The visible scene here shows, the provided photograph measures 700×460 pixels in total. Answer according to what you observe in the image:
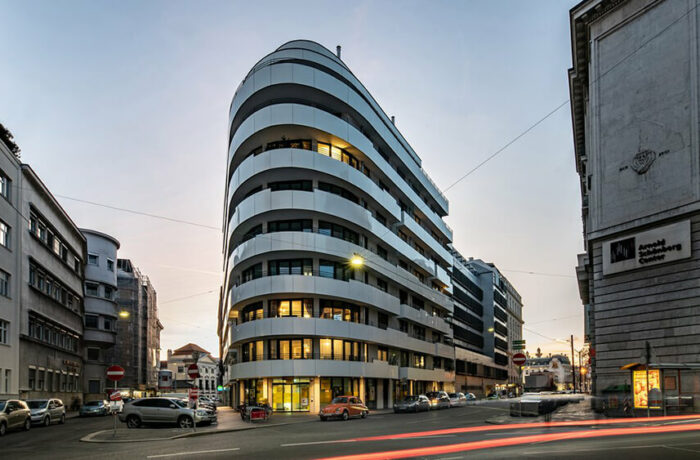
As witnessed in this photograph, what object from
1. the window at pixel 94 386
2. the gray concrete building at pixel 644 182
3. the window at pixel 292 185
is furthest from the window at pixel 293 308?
the window at pixel 94 386

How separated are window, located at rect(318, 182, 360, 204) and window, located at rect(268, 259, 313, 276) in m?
6.15

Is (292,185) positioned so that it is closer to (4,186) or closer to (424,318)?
(4,186)

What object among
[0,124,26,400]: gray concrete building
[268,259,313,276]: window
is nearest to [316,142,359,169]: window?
[268,259,313,276]: window

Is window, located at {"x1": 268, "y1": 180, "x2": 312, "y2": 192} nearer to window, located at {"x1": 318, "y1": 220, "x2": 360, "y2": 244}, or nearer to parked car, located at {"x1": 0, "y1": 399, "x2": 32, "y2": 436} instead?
window, located at {"x1": 318, "y1": 220, "x2": 360, "y2": 244}

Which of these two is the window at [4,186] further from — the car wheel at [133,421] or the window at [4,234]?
the car wheel at [133,421]

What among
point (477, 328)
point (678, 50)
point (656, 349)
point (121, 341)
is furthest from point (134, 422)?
point (477, 328)

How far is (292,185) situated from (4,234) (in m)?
20.7

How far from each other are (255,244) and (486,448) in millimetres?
34677

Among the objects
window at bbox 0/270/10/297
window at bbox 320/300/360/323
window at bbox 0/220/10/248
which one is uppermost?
window at bbox 0/220/10/248

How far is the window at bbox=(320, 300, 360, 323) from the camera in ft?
164

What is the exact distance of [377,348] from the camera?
57844mm

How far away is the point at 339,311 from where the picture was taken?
51.2 metres

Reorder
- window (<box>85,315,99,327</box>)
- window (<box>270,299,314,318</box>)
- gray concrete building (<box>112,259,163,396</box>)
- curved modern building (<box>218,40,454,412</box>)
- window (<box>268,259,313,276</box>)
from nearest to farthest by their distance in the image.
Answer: curved modern building (<box>218,40,454,412</box>) < window (<box>270,299,314,318</box>) < window (<box>268,259,313,276</box>) < window (<box>85,315,99,327</box>) < gray concrete building (<box>112,259,163,396</box>)

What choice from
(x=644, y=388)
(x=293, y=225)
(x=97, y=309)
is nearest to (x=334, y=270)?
(x=293, y=225)
